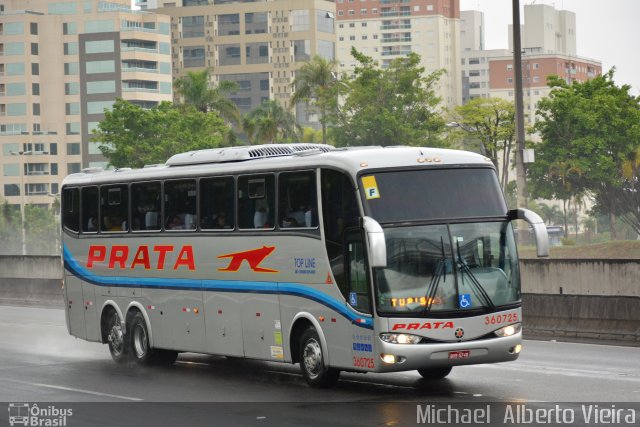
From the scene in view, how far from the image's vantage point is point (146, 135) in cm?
9356

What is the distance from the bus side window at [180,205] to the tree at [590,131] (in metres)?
60.2

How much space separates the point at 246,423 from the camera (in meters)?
13.8

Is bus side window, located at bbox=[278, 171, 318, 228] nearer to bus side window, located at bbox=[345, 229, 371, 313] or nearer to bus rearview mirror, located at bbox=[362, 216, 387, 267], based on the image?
bus side window, located at bbox=[345, 229, 371, 313]

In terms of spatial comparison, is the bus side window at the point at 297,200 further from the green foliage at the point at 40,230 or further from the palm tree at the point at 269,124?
the green foliage at the point at 40,230

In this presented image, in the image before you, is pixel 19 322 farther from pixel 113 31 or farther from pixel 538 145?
pixel 113 31

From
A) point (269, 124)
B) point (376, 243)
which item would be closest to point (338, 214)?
point (376, 243)

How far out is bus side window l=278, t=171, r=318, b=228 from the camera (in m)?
16.6

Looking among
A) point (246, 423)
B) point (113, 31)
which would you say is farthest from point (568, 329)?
point (113, 31)

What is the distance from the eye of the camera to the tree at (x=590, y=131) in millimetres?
79188

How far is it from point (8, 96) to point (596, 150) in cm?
9821

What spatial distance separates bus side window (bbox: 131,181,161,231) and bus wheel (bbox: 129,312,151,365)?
1.52m

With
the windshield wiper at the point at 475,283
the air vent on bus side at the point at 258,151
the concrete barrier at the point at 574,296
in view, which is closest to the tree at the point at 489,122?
the concrete barrier at the point at 574,296

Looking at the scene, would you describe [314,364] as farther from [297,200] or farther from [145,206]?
[145,206]

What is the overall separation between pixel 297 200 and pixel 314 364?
2166mm
